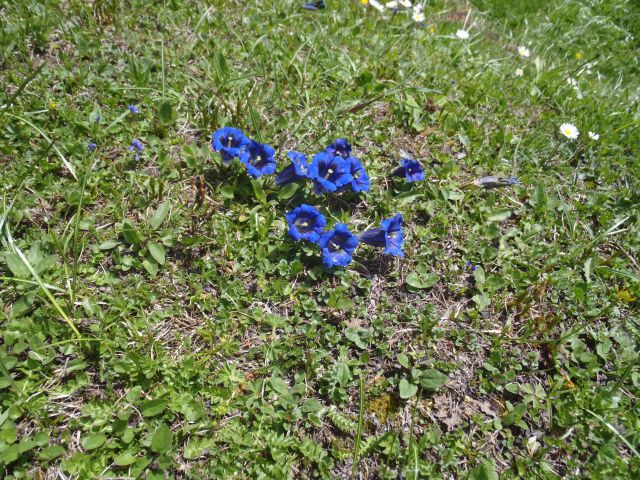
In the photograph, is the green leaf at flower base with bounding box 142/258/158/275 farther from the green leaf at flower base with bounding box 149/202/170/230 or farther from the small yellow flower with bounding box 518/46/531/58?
the small yellow flower with bounding box 518/46/531/58

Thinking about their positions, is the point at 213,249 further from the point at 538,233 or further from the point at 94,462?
the point at 538,233

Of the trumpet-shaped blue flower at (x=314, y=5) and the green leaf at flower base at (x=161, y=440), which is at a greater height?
the trumpet-shaped blue flower at (x=314, y=5)

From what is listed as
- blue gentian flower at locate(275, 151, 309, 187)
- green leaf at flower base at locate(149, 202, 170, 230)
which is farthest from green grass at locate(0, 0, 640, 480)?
blue gentian flower at locate(275, 151, 309, 187)

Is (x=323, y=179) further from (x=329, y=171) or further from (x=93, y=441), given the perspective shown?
(x=93, y=441)

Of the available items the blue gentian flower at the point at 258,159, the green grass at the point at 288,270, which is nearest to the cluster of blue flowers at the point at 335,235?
the green grass at the point at 288,270

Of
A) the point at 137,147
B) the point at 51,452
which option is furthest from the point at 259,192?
the point at 51,452

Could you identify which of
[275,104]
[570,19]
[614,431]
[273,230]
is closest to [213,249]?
[273,230]

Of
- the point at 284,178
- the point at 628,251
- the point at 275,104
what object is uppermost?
the point at 275,104

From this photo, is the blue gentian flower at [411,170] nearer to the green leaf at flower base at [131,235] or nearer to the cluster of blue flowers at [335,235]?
the cluster of blue flowers at [335,235]

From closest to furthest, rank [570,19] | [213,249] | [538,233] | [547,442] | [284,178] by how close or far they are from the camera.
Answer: [547,442] < [213,249] < [284,178] < [538,233] < [570,19]
